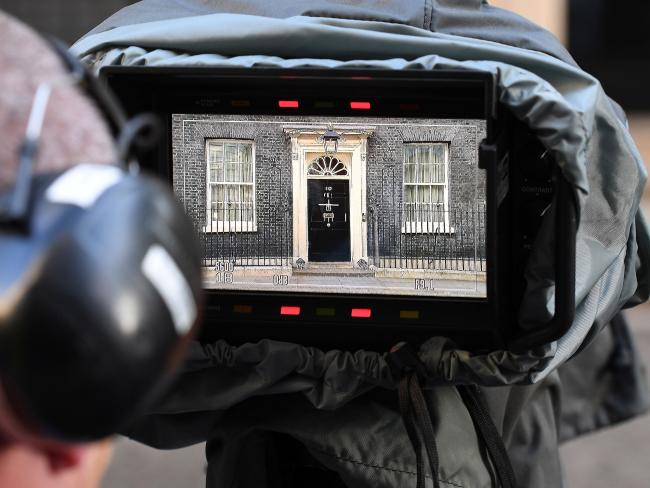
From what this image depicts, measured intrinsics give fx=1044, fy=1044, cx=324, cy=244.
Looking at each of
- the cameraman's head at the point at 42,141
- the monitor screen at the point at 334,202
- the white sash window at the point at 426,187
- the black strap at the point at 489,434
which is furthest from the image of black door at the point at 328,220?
the cameraman's head at the point at 42,141

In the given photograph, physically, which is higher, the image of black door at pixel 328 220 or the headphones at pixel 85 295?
the headphones at pixel 85 295

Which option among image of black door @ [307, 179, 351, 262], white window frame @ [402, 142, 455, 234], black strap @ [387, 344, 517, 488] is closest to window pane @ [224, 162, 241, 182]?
image of black door @ [307, 179, 351, 262]

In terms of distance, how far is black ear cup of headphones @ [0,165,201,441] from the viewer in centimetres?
84

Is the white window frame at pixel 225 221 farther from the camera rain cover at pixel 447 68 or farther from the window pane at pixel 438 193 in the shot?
the window pane at pixel 438 193

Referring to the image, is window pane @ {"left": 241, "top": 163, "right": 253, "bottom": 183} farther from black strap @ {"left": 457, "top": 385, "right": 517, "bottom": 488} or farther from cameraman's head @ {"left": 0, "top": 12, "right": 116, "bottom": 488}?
cameraman's head @ {"left": 0, "top": 12, "right": 116, "bottom": 488}

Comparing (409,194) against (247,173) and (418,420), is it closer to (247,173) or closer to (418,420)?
(247,173)

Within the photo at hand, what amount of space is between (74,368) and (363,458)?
102 cm

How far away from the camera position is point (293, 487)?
202 centimetres

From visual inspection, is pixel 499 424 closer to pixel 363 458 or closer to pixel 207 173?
pixel 363 458

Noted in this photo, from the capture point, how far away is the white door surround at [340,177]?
178 centimetres

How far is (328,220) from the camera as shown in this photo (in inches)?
70.8

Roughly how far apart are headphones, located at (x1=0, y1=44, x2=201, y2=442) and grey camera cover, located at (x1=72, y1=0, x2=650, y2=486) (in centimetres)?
79

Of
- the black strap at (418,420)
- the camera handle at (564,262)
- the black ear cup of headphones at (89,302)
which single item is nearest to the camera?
the black ear cup of headphones at (89,302)

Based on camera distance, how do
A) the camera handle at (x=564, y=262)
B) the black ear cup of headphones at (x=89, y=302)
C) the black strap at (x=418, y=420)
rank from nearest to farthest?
the black ear cup of headphones at (x=89, y=302) < the camera handle at (x=564, y=262) < the black strap at (x=418, y=420)
